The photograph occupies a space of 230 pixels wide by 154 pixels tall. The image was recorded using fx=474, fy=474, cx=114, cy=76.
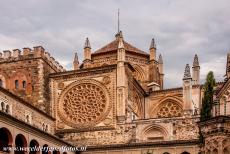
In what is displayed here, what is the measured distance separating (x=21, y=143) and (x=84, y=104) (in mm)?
10763

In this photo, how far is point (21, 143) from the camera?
31641 millimetres

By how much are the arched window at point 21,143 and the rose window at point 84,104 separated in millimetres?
9805

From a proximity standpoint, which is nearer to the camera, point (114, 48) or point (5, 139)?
point (5, 139)

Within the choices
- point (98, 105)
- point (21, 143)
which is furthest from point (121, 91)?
point (21, 143)

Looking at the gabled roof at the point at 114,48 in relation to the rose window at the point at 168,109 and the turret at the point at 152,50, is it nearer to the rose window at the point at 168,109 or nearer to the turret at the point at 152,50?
the turret at the point at 152,50

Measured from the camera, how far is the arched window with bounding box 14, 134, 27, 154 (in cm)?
3018

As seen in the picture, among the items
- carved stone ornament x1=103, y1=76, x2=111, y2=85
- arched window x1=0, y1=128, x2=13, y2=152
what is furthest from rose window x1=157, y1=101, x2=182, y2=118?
arched window x1=0, y1=128, x2=13, y2=152

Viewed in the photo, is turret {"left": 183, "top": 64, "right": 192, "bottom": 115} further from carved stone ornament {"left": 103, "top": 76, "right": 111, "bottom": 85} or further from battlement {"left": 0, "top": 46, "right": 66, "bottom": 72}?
battlement {"left": 0, "top": 46, "right": 66, "bottom": 72}

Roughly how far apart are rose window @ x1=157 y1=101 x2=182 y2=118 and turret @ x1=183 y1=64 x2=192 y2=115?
238 inches

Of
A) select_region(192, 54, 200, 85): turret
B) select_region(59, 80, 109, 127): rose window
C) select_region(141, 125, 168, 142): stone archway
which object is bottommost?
select_region(141, 125, 168, 142): stone archway

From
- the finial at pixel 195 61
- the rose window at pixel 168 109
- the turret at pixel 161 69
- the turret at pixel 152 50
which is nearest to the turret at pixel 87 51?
the turret at pixel 152 50

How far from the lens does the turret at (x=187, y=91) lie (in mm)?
39594

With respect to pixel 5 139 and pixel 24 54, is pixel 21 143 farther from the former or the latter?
pixel 24 54

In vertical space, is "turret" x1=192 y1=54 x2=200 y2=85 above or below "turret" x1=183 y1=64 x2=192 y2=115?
above
